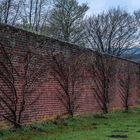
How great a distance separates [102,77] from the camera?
18875 mm

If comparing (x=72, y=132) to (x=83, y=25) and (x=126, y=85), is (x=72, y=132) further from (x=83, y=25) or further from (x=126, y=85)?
(x=83, y=25)

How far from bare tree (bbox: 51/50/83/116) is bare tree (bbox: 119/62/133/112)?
5.84m

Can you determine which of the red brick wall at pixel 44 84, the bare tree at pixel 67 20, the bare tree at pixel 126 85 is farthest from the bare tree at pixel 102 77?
the bare tree at pixel 67 20

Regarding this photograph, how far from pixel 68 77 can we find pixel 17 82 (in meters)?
3.62

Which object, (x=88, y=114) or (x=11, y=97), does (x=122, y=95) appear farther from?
(x=11, y=97)

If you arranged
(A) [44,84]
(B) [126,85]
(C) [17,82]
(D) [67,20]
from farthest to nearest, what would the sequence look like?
(D) [67,20]
(B) [126,85]
(A) [44,84]
(C) [17,82]

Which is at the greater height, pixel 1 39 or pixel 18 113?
pixel 1 39

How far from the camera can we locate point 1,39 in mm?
11008

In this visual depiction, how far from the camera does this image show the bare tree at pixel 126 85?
21844 mm

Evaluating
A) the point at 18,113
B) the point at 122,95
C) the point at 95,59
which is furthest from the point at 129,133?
the point at 122,95

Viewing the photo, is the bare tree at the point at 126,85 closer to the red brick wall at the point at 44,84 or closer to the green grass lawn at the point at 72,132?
the red brick wall at the point at 44,84

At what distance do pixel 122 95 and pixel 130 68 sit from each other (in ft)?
6.03

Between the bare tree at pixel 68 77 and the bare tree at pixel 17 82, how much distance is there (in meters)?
1.35

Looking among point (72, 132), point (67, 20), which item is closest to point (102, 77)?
point (72, 132)
